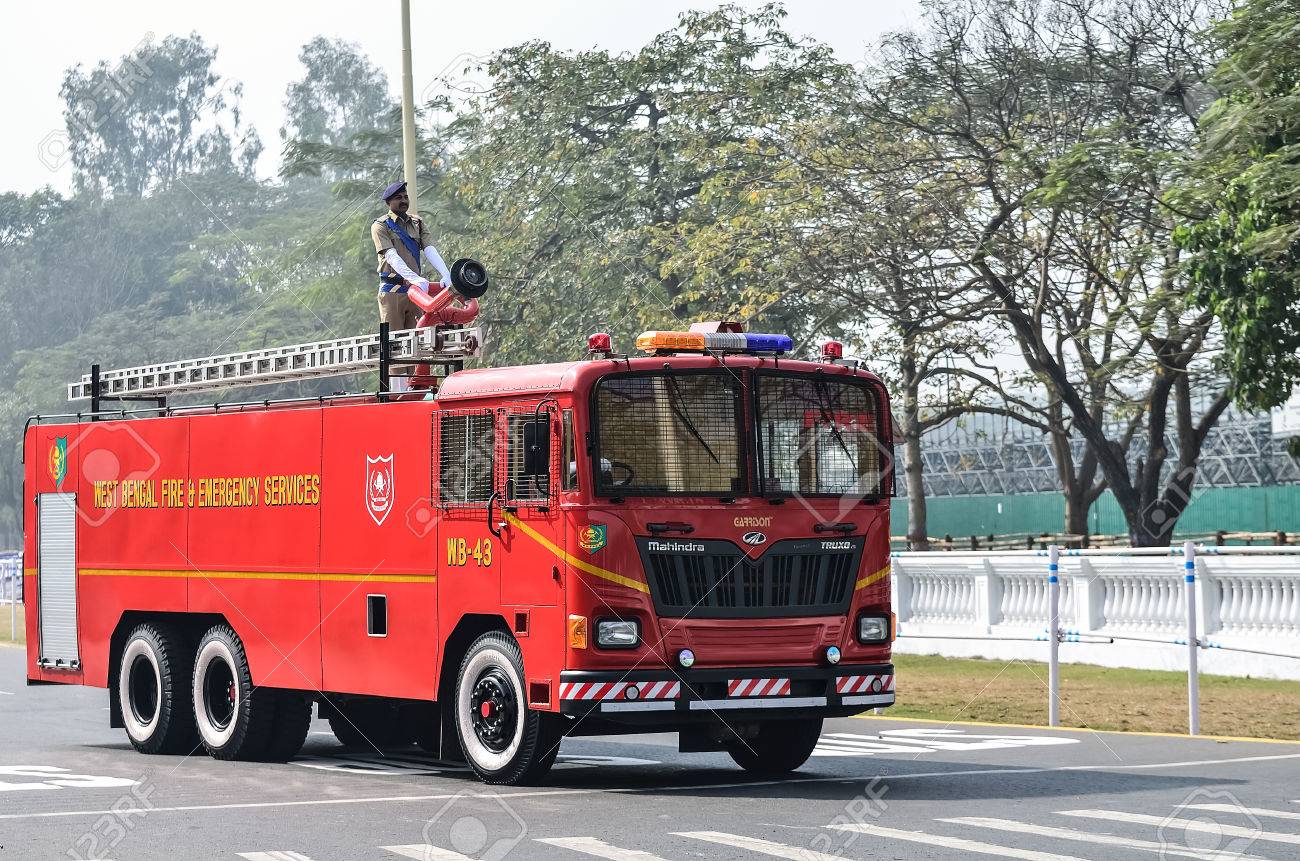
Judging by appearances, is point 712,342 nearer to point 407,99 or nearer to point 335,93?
point 407,99

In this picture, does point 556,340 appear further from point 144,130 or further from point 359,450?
point 144,130

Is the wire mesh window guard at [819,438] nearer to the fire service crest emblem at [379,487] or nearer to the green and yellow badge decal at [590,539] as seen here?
the green and yellow badge decal at [590,539]

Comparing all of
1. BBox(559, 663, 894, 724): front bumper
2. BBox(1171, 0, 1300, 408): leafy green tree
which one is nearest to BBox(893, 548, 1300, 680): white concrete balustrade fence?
BBox(1171, 0, 1300, 408): leafy green tree

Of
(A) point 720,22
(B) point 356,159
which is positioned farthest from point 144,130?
(A) point 720,22

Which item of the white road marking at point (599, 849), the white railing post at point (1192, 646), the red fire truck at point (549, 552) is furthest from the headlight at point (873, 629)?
the white railing post at point (1192, 646)

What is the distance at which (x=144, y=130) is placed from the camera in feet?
395

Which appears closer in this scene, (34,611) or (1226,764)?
(1226,764)

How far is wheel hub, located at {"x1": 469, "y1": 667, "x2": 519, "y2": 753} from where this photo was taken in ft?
42.0

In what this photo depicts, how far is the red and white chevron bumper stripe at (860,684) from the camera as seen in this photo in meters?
12.9

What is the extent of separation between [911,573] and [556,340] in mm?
15532

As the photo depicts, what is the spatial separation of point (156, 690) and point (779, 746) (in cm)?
564

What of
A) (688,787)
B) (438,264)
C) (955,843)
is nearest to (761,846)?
(955,843)

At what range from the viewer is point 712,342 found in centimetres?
1298

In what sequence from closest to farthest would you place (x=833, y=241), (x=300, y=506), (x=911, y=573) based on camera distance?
1. (x=300, y=506)
2. (x=911, y=573)
3. (x=833, y=241)
